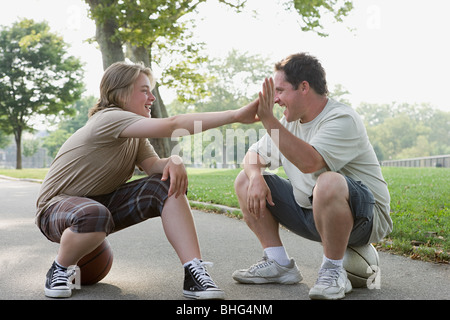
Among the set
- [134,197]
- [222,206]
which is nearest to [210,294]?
[134,197]

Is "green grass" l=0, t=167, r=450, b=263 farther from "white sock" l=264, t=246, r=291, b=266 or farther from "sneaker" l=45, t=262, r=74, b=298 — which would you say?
"sneaker" l=45, t=262, r=74, b=298

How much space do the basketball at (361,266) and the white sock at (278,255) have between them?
1.42 feet

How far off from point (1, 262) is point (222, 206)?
4376 millimetres

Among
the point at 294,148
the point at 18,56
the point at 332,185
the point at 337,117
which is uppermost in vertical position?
Result: the point at 18,56

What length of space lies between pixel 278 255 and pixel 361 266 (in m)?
0.57

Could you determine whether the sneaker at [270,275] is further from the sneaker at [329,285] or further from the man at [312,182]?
the sneaker at [329,285]

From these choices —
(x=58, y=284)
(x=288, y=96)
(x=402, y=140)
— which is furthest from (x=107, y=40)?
(x=402, y=140)

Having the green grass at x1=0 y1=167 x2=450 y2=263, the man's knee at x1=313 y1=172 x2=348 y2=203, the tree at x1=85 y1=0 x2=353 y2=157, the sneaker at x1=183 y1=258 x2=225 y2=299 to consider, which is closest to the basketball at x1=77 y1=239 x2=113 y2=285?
the sneaker at x1=183 y1=258 x2=225 y2=299

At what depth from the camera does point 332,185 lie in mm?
3041

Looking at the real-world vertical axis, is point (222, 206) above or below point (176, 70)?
below

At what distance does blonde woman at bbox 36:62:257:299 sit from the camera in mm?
3098

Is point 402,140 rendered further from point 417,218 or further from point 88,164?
point 88,164

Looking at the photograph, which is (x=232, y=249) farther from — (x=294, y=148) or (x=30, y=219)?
(x=30, y=219)

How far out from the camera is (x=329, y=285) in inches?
123
